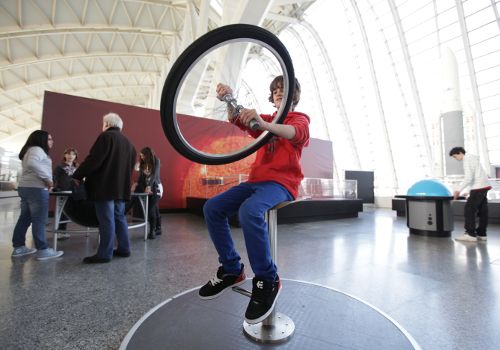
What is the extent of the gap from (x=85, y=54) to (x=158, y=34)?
4761mm

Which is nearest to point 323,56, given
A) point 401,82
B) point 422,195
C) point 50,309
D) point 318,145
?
point 401,82

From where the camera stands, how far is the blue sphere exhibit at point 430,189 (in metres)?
4.80

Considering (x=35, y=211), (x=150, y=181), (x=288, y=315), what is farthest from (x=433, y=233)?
(x=35, y=211)

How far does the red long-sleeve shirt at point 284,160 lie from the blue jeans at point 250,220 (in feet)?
0.14

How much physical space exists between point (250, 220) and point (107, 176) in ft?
7.49

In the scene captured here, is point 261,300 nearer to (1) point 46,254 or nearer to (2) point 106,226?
(2) point 106,226

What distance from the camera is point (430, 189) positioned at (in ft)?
16.2

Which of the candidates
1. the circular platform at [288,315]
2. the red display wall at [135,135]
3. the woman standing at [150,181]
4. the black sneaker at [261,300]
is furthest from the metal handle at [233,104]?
the red display wall at [135,135]

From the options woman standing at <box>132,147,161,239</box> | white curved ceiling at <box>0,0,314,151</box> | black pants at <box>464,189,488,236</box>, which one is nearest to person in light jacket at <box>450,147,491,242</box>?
black pants at <box>464,189,488,236</box>

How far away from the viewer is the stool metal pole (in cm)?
142

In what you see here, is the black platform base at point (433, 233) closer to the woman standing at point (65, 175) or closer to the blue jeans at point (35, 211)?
the blue jeans at point (35, 211)

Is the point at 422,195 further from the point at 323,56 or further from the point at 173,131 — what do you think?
the point at 323,56

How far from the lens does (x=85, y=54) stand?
16.2 meters

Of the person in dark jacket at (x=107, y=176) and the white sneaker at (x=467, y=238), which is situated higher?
the person in dark jacket at (x=107, y=176)
